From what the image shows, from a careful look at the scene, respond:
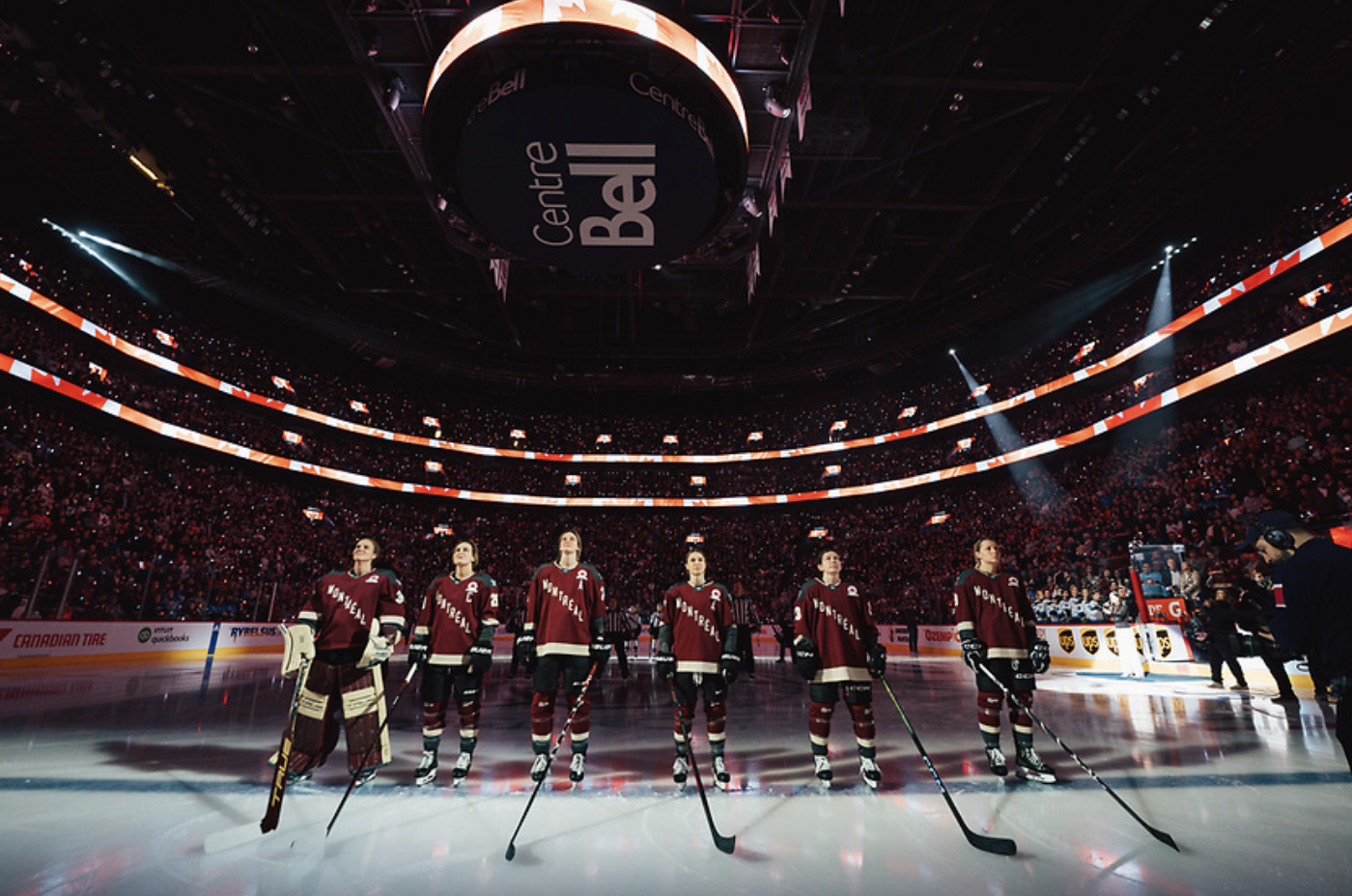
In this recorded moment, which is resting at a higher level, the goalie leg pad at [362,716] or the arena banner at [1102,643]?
the arena banner at [1102,643]

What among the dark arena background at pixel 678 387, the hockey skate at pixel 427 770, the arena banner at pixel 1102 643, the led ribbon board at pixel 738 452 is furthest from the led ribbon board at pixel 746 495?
the hockey skate at pixel 427 770

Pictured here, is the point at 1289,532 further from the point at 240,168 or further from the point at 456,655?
the point at 240,168

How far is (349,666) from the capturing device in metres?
5.04

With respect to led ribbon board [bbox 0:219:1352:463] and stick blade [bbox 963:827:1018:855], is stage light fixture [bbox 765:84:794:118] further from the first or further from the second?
led ribbon board [bbox 0:219:1352:463]

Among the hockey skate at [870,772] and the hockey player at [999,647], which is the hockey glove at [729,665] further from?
the hockey player at [999,647]

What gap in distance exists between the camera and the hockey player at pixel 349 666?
4.81m

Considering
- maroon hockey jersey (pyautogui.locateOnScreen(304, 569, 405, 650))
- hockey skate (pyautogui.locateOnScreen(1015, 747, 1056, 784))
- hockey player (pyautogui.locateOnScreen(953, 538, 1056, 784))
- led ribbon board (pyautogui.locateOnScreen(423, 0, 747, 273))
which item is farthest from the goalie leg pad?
led ribbon board (pyautogui.locateOnScreen(423, 0, 747, 273))

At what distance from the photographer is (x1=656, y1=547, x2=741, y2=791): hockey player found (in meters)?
5.28

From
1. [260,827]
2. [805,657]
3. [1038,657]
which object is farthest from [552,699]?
[1038,657]

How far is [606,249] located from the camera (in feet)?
35.6

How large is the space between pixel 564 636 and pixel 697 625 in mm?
1245

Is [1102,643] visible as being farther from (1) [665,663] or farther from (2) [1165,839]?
(1) [665,663]

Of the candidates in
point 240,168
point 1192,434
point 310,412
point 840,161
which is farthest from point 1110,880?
point 310,412

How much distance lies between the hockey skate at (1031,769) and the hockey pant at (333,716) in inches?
210
